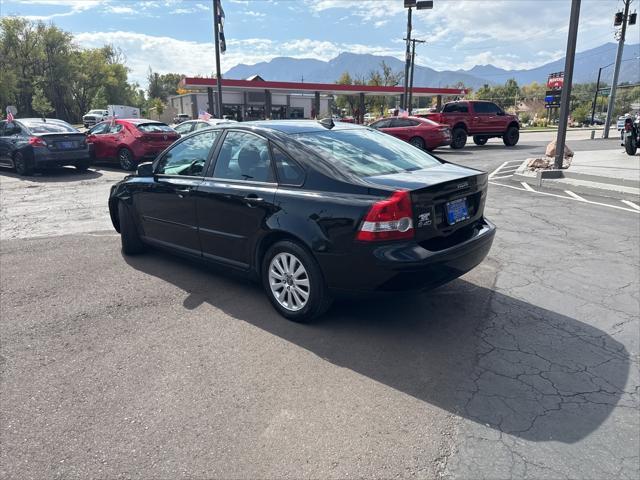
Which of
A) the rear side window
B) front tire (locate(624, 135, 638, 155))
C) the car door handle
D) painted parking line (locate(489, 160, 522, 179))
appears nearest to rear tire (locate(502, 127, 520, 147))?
painted parking line (locate(489, 160, 522, 179))

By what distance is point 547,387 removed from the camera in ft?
9.89

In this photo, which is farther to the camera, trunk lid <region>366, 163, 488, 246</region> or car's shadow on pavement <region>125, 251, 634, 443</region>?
trunk lid <region>366, 163, 488, 246</region>

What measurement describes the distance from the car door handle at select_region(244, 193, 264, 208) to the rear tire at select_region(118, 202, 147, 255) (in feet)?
7.11

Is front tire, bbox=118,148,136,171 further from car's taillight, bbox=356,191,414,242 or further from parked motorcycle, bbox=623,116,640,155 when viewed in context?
parked motorcycle, bbox=623,116,640,155

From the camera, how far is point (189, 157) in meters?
4.86

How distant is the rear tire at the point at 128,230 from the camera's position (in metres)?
5.55

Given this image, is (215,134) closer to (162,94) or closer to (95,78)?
(95,78)

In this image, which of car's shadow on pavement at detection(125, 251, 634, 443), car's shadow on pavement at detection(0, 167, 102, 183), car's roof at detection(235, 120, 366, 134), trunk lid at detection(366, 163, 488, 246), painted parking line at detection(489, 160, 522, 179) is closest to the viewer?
car's shadow on pavement at detection(125, 251, 634, 443)

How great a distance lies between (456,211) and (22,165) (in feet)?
41.6

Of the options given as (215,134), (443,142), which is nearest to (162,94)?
(443,142)

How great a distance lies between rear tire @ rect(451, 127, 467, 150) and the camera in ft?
67.0

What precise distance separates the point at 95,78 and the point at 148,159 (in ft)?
226

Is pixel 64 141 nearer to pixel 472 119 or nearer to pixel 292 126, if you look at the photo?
pixel 292 126

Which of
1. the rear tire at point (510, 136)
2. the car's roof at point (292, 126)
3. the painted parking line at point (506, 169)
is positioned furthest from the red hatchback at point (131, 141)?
the rear tire at point (510, 136)
